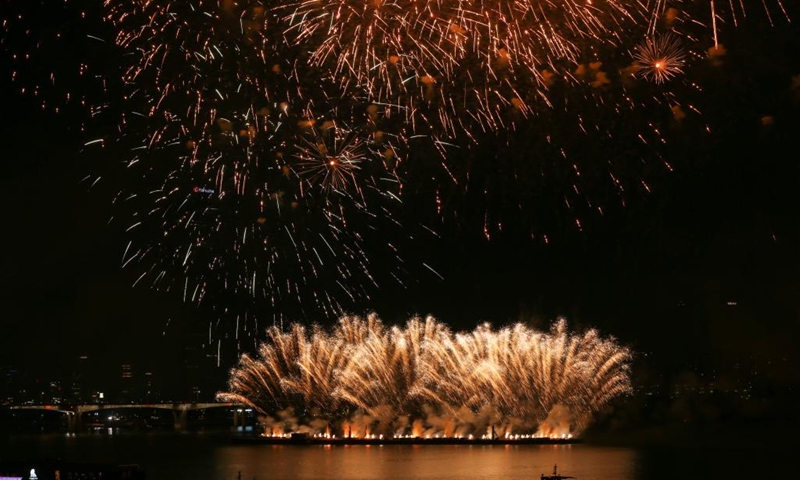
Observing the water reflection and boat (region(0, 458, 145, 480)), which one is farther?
the water reflection

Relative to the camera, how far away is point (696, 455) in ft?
160

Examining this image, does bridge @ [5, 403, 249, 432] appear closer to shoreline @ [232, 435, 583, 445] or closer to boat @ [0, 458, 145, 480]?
shoreline @ [232, 435, 583, 445]

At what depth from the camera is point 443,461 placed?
4759cm

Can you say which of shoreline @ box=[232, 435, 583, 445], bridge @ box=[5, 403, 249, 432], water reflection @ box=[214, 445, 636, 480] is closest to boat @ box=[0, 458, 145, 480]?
water reflection @ box=[214, 445, 636, 480]

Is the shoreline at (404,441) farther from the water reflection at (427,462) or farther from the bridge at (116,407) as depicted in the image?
the bridge at (116,407)

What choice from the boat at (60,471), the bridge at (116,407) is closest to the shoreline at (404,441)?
the boat at (60,471)

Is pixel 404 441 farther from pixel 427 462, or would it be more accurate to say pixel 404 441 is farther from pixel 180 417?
pixel 180 417

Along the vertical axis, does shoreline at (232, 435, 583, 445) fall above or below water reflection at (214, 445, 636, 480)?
above

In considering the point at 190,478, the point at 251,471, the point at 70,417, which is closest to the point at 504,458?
the point at 251,471

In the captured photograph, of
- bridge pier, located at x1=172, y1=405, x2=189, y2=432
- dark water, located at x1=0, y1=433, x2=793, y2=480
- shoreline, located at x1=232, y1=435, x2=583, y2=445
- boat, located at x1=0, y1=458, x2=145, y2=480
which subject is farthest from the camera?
bridge pier, located at x1=172, y1=405, x2=189, y2=432

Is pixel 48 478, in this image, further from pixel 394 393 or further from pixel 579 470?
pixel 394 393

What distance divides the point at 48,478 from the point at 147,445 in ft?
146

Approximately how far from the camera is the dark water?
133 feet

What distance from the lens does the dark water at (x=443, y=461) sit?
133 ft
